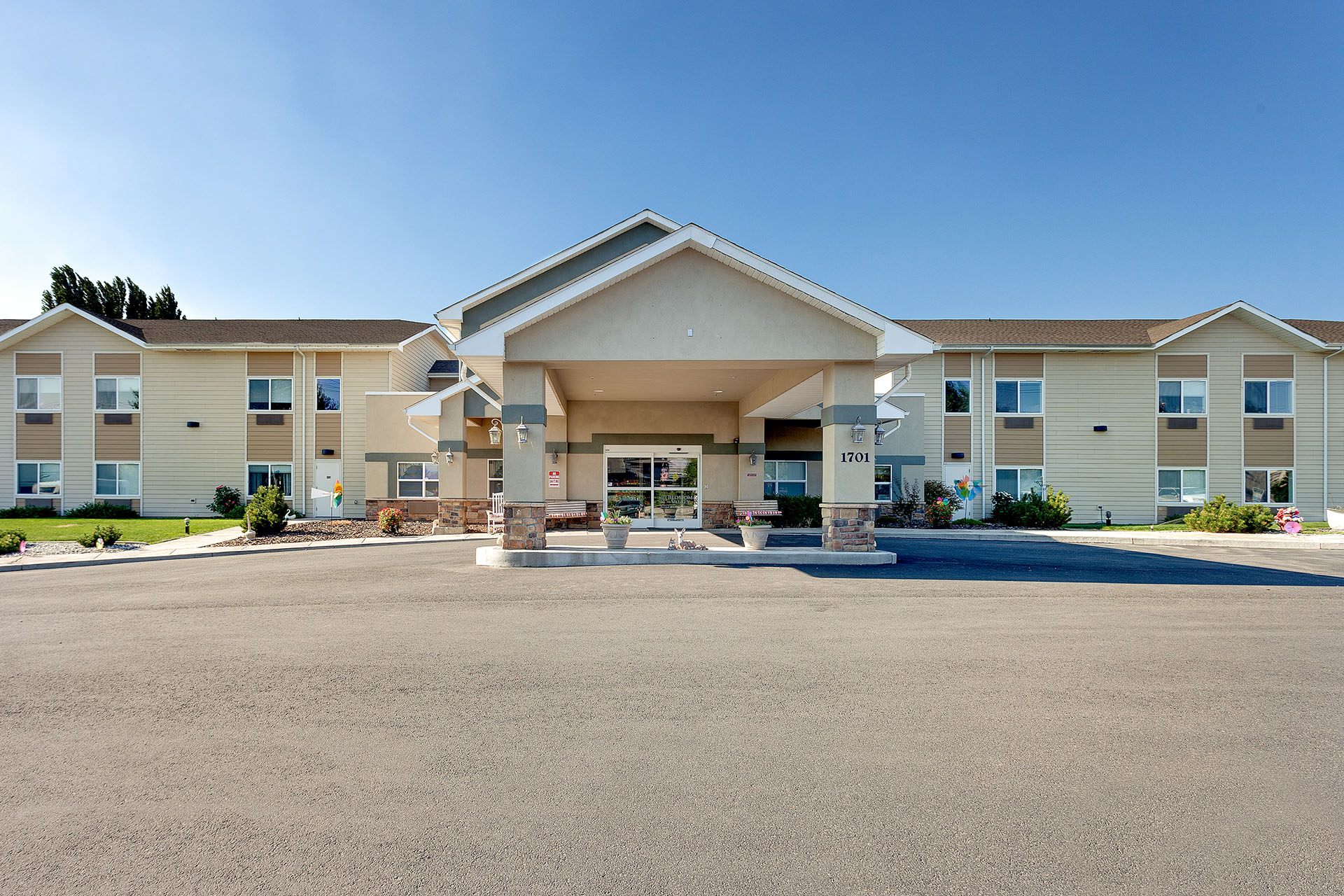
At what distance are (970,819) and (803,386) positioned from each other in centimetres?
1256

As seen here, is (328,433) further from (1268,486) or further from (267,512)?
(1268,486)

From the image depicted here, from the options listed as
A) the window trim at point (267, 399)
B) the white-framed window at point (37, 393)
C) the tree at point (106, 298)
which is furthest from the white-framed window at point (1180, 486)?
the tree at point (106, 298)

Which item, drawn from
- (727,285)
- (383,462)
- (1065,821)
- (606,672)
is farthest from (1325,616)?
(383,462)

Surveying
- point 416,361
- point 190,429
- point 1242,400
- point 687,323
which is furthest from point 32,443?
point 1242,400

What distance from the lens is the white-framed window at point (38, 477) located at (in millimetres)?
24672

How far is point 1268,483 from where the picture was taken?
23.7m

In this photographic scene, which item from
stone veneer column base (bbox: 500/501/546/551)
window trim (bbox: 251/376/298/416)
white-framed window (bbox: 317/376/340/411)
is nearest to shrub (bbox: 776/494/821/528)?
stone veneer column base (bbox: 500/501/546/551)

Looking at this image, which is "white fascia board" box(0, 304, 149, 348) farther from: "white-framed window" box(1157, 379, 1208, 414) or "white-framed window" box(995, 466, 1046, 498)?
"white-framed window" box(1157, 379, 1208, 414)

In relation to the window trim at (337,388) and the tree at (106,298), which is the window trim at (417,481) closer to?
the window trim at (337,388)

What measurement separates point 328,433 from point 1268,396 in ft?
118

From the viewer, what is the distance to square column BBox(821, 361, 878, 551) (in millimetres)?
12773

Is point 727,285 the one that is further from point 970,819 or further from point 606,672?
point 970,819

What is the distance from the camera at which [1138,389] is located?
2391cm

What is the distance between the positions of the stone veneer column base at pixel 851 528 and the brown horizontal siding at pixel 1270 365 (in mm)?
21024
